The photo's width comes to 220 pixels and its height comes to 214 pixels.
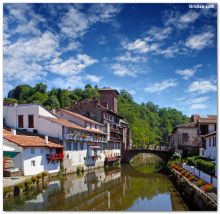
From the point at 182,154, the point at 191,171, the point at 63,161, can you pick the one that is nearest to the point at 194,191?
the point at 191,171

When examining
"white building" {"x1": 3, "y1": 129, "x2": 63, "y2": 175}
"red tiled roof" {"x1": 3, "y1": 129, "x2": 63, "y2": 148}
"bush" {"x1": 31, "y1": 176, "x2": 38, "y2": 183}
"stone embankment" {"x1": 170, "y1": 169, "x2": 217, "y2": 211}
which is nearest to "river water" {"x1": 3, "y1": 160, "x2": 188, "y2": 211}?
"stone embankment" {"x1": 170, "y1": 169, "x2": 217, "y2": 211}

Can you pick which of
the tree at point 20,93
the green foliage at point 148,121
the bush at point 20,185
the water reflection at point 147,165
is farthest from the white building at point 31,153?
the green foliage at point 148,121

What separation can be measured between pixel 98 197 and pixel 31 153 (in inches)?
297

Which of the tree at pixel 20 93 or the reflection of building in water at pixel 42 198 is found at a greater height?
the tree at pixel 20 93

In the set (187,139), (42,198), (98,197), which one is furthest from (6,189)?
(187,139)

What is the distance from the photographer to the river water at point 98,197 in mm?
18323

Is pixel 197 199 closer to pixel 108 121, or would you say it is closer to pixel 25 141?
pixel 25 141

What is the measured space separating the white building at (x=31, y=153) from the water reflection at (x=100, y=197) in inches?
75.2

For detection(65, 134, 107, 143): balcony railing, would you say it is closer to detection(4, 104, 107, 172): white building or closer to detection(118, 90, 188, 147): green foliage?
detection(4, 104, 107, 172): white building

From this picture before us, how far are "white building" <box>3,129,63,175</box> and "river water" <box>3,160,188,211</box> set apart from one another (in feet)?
5.88

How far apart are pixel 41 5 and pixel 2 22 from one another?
184 cm

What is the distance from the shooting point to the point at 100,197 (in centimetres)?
2227

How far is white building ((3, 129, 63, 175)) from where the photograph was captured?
24906mm

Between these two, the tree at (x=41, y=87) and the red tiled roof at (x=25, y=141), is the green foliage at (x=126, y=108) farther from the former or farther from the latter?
the red tiled roof at (x=25, y=141)
